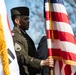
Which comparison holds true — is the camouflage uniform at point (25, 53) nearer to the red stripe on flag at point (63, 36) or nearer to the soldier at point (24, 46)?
the soldier at point (24, 46)

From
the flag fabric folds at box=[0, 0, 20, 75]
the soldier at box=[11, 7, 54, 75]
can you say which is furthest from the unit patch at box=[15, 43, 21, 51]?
the flag fabric folds at box=[0, 0, 20, 75]

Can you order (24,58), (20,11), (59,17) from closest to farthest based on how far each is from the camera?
1. (59,17)
2. (24,58)
3. (20,11)

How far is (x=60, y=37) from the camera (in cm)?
630

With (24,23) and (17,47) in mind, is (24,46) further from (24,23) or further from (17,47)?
(24,23)

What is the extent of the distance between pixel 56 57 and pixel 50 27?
1.29 feet

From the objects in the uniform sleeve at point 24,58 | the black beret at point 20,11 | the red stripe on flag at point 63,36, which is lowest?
the uniform sleeve at point 24,58

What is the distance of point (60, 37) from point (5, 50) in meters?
0.94

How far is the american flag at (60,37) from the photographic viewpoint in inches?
244

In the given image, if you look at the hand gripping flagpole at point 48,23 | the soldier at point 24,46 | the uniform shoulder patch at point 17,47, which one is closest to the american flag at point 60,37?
the hand gripping flagpole at point 48,23

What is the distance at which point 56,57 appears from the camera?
6.25m

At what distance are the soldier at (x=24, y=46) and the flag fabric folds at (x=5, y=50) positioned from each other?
0.68m

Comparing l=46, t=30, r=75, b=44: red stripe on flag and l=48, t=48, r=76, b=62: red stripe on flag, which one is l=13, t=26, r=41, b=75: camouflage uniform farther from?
l=46, t=30, r=75, b=44: red stripe on flag

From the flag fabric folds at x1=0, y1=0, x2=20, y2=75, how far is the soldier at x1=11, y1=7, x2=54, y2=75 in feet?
2.23

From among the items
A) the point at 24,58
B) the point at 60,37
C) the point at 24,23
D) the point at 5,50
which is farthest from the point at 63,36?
the point at 5,50
